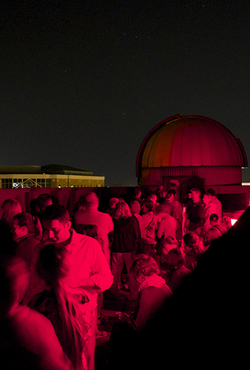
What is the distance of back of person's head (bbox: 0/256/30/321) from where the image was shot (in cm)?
146

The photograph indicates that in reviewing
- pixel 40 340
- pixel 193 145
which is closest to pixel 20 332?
pixel 40 340

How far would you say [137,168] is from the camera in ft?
56.1

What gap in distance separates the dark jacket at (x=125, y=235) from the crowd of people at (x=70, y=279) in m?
0.01

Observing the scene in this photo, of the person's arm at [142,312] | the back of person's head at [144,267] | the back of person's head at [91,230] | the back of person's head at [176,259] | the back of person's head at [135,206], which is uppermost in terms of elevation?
the back of person's head at [135,206]

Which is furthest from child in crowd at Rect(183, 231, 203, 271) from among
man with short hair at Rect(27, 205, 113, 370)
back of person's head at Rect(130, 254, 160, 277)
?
man with short hair at Rect(27, 205, 113, 370)

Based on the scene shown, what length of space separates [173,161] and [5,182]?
30.0 meters

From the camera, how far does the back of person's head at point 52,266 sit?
1922 mm

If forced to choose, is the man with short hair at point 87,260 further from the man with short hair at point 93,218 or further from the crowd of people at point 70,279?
the man with short hair at point 93,218

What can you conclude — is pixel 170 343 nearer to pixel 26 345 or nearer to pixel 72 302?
pixel 26 345

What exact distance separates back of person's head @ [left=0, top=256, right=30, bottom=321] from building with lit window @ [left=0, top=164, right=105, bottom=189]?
35742mm

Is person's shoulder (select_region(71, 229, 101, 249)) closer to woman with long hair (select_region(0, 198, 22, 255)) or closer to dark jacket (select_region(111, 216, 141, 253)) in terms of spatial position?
woman with long hair (select_region(0, 198, 22, 255))

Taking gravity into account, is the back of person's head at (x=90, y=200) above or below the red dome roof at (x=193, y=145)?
below

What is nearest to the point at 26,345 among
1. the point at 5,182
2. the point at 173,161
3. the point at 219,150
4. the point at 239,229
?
the point at 239,229

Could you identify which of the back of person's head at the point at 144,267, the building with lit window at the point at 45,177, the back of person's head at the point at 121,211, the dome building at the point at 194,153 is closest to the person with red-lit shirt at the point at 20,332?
the back of person's head at the point at 144,267
